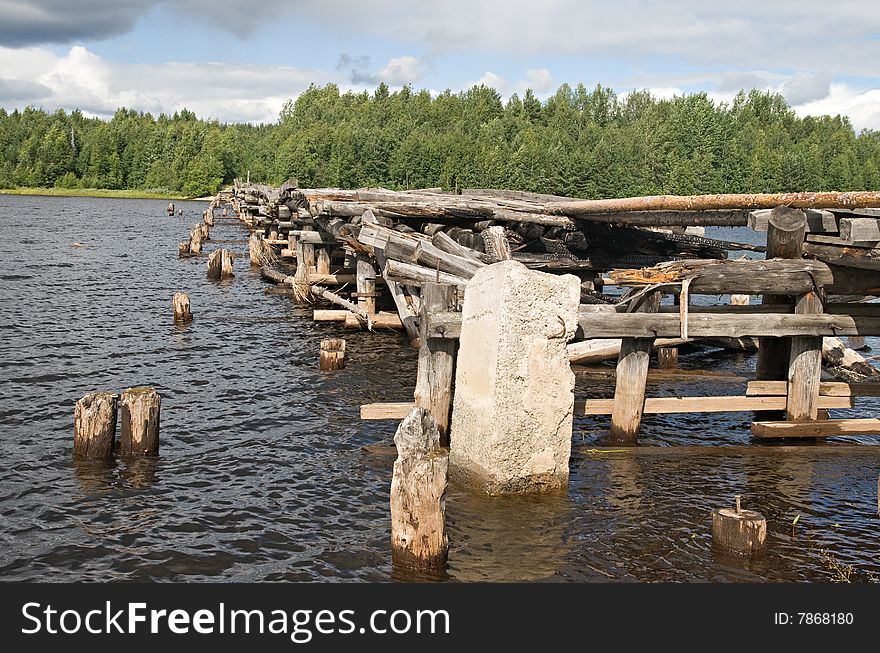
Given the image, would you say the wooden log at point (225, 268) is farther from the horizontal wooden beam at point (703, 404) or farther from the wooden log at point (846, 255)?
the wooden log at point (846, 255)

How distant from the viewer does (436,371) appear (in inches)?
398

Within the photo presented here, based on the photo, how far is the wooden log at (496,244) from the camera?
46.0 feet

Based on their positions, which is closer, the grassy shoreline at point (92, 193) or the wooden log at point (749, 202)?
the wooden log at point (749, 202)

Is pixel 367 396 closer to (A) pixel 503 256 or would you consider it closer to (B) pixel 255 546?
(A) pixel 503 256

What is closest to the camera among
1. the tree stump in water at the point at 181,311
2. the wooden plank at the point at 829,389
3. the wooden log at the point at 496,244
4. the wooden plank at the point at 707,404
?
the wooden plank at the point at 707,404

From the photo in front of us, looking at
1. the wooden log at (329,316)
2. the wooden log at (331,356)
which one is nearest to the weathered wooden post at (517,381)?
the wooden log at (331,356)

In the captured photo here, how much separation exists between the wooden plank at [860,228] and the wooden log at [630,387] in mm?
2311

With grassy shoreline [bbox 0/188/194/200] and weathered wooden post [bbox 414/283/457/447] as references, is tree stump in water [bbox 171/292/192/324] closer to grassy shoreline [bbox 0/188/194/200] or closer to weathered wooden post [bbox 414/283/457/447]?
weathered wooden post [bbox 414/283/457/447]

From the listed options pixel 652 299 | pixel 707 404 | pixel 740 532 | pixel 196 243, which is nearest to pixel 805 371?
pixel 707 404

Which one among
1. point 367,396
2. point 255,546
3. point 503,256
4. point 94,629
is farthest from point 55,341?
point 94,629

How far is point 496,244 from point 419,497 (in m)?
7.93

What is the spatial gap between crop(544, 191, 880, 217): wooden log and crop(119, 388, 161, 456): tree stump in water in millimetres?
7282

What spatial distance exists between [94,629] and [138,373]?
1002cm

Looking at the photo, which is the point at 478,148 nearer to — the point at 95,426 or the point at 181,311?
the point at 181,311
